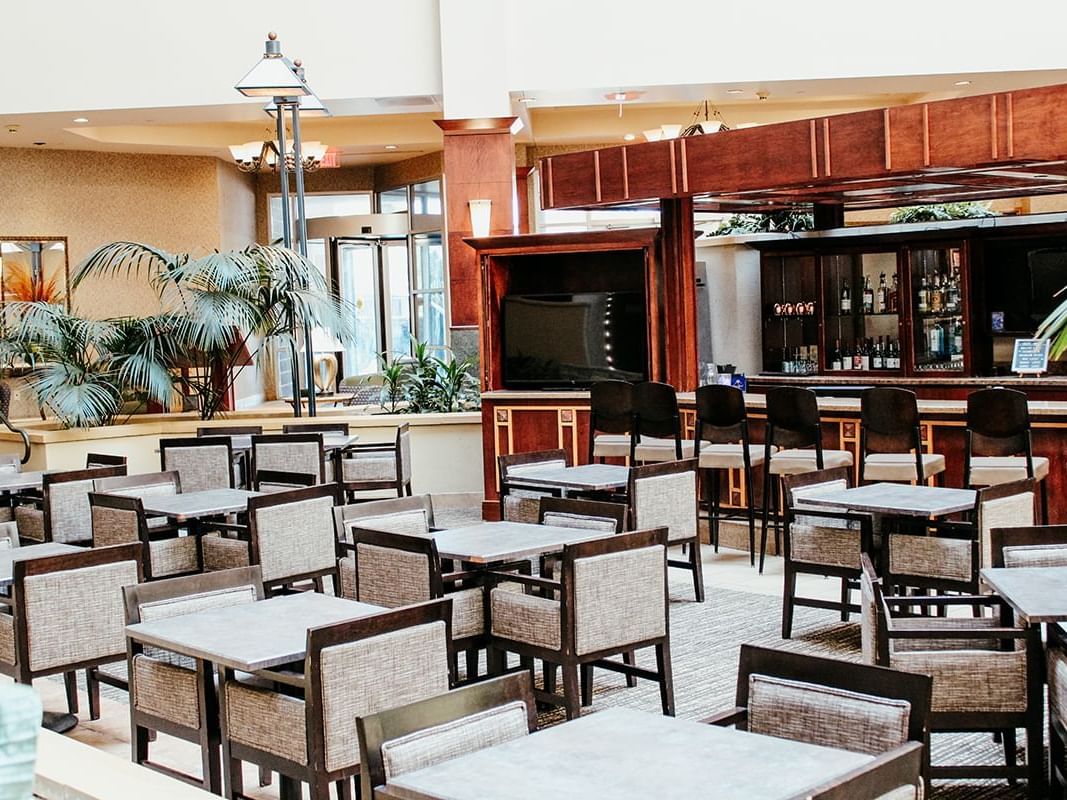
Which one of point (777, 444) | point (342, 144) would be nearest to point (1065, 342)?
point (777, 444)

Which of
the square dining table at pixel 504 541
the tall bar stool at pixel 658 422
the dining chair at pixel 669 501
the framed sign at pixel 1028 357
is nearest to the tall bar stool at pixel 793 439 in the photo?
the tall bar stool at pixel 658 422

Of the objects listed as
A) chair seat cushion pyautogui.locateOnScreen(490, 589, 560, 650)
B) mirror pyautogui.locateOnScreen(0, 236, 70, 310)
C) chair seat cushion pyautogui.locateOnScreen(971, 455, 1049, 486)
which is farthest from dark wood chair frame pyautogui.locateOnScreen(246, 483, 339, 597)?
mirror pyautogui.locateOnScreen(0, 236, 70, 310)

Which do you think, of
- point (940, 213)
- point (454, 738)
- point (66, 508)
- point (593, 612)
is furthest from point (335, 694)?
point (940, 213)

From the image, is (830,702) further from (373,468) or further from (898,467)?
(373,468)

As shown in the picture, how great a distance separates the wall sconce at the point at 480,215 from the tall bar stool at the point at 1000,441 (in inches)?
217

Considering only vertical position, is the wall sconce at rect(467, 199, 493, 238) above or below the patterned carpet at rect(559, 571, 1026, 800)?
above

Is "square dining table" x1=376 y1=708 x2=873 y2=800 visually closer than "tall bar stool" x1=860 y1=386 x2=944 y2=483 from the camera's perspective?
Yes

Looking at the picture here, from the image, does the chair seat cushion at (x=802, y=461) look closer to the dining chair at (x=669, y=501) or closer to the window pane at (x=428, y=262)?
the dining chair at (x=669, y=501)

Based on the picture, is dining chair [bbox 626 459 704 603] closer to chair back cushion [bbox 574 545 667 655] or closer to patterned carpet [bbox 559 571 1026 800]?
patterned carpet [bbox 559 571 1026 800]

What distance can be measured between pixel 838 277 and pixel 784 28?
87.8 inches

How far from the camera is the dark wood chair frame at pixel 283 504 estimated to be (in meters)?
6.20

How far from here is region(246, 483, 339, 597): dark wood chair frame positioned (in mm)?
6203

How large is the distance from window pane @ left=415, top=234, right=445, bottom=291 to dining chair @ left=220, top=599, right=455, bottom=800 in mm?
13570

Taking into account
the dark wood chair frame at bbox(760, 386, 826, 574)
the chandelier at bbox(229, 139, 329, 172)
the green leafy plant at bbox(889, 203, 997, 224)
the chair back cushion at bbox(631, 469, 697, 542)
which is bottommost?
the chair back cushion at bbox(631, 469, 697, 542)
